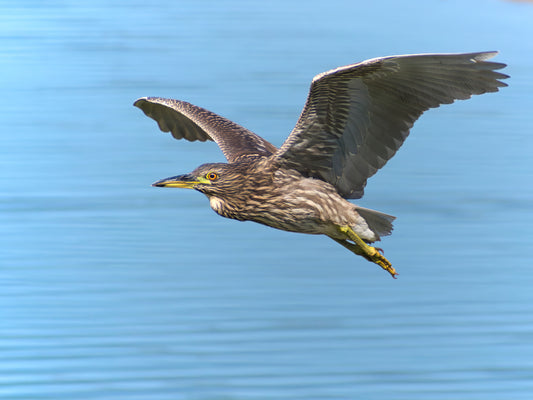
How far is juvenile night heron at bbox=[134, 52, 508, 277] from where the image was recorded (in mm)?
8109

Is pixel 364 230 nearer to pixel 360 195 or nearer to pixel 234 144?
pixel 360 195

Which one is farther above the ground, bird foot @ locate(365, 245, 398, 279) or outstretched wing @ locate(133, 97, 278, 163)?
outstretched wing @ locate(133, 97, 278, 163)

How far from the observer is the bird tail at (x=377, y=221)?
8.77m

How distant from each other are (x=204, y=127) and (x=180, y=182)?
7.01 ft

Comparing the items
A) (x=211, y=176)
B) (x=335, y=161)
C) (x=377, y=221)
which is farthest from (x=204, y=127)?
(x=377, y=221)

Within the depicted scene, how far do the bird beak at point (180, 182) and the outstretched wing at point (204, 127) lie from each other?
2.82 feet

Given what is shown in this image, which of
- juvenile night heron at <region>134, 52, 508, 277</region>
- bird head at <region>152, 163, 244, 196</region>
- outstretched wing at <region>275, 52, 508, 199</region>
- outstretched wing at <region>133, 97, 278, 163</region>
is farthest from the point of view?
outstretched wing at <region>133, 97, 278, 163</region>

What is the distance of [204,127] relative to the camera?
10.4 metres

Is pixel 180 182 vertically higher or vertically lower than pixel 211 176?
lower

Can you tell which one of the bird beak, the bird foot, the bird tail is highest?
the bird beak

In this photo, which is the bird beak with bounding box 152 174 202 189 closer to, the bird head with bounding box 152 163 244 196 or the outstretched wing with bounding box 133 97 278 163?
the bird head with bounding box 152 163 244 196

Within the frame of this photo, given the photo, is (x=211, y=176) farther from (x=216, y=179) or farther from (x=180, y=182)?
(x=180, y=182)

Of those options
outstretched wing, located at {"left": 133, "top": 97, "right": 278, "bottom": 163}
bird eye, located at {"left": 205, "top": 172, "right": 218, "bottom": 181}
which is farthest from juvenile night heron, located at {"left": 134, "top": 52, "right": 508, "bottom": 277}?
outstretched wing, located at {"left": 133, "top": 97, "right": 278, "bottom": 163}

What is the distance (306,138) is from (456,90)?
1.34 meters
